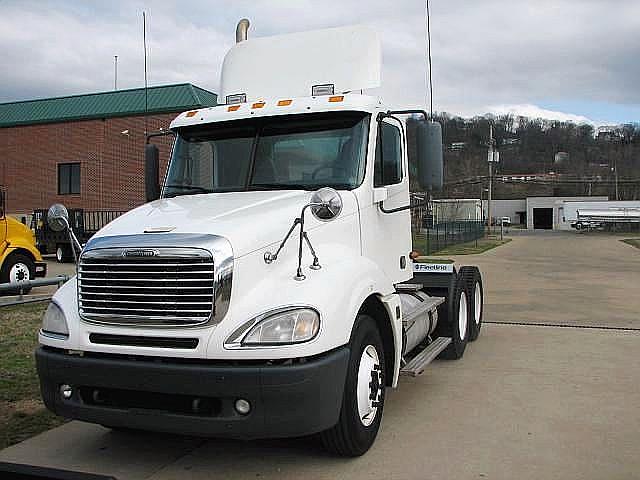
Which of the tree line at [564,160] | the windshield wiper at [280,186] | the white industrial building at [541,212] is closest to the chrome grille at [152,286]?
the windshield wiper at [280,186]

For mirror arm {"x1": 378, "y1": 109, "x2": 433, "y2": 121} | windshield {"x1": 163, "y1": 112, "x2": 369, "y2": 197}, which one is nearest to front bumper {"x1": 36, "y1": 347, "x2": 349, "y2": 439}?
windshield {"x1": 163, "y1": 112, "x2": 369, "y2": 197}

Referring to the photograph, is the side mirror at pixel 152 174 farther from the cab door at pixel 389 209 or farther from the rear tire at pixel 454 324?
the rear tire at pixel 454 324

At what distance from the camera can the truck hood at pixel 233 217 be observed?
179 inches

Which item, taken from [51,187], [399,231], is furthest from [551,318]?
[51,187]

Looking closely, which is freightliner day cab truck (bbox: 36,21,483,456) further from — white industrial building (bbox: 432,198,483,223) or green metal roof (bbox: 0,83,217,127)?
white industrial building (bbox: 432,198,483,223)

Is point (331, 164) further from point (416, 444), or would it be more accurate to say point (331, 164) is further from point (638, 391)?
point (638, 391)

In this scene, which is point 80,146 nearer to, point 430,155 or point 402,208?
point 402,208

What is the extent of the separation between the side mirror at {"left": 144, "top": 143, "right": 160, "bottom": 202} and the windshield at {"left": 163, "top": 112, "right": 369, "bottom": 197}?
629mm

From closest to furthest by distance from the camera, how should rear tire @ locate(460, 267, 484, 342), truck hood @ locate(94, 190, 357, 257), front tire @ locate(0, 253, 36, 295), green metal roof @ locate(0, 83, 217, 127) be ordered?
truck hood @ locate(94, 190, 357, 257) < rear tire @ locate(460, 267, 484, 342) < front tire @ locate(0, 253, 36, 295) < green metal roof @ locate(0, 83, 217, 127)

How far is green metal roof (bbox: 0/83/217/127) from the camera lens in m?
33.8

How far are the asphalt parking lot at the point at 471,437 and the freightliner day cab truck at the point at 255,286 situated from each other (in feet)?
1.32

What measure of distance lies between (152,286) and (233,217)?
0.76m

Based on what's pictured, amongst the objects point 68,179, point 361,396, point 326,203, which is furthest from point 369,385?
point 68,179

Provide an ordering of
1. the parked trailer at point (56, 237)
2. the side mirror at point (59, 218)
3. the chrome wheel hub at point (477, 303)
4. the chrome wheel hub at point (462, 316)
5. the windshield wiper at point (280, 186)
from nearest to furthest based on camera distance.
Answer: the side mirror at point (59, 218) < the windshield wiper at point (280, 186) < the chrome wheel hub at point (462, 316) < the chrome wheel hub at point (477, 303) < the parked trailer at point (56, 237)
